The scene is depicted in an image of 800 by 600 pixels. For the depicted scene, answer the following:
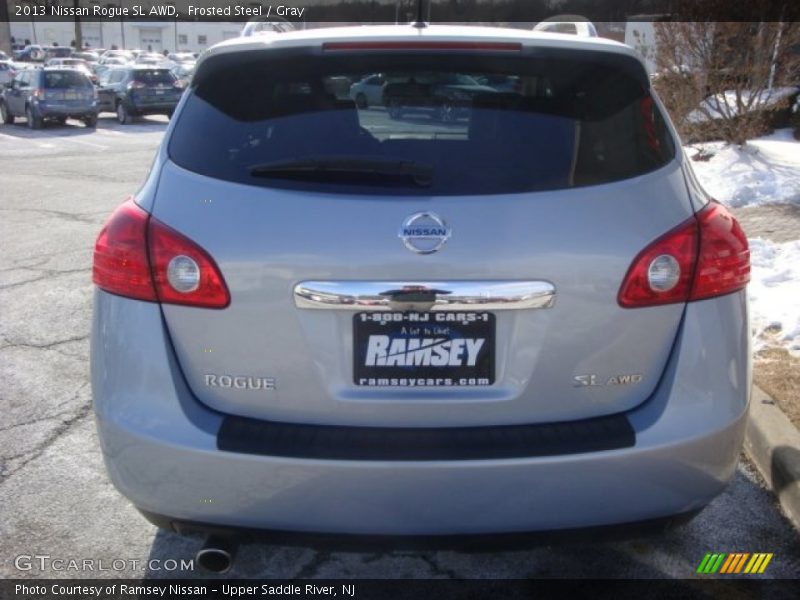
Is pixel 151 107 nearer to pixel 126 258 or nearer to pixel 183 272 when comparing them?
pixel 126 258

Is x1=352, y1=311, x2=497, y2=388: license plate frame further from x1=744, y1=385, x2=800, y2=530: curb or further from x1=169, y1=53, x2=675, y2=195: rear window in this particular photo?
x1=744, y1=385, x2=800, y2=530: curb

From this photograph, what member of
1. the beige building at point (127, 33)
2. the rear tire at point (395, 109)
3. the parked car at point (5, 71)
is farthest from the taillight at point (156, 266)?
the beige building at point (127, 33)

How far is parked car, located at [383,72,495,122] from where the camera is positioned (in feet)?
8.45

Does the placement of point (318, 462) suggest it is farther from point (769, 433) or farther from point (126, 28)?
point (126, 28)

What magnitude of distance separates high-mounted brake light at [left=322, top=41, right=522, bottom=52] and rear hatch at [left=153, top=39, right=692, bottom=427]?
24 cm

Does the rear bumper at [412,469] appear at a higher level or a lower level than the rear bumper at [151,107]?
higher

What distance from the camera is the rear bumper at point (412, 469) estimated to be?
2246 millimetres

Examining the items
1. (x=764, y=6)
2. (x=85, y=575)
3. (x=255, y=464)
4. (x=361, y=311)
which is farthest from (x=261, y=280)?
(x=764, y=6)

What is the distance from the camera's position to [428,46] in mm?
2477

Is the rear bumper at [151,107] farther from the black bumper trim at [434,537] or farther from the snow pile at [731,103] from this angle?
the black bumper trim at [434,537]

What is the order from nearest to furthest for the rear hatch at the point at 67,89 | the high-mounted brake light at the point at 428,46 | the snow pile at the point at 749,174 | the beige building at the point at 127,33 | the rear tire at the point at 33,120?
the high-mounted brake light at the point at 428,46 < the snow pile at the point at 749,174 < the rear hatch at the point at 67,89 < the rear tire at the point at 33,120 < the beige building at the point at 127,33

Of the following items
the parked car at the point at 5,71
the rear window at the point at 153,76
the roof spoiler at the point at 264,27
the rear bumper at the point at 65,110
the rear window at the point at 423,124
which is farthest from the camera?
the parked car at the point at 5,71
